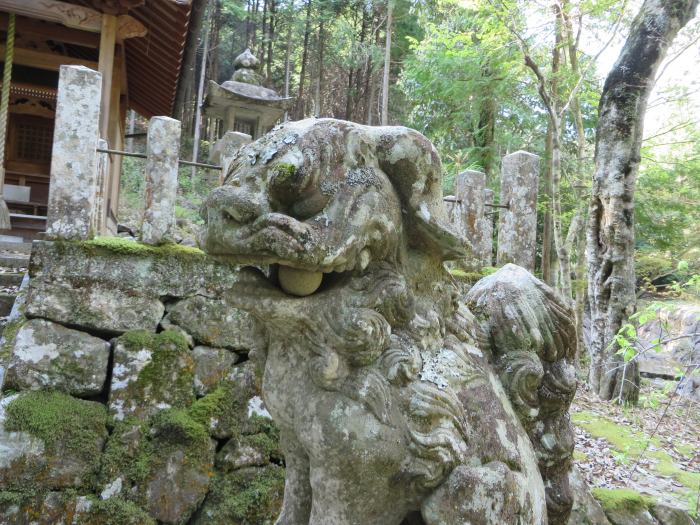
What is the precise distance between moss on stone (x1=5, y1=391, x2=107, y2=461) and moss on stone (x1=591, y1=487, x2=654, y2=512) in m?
2.61

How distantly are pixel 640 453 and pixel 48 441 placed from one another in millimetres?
3489

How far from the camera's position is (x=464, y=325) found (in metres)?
1.66

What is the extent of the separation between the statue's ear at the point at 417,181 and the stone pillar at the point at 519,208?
110 inches

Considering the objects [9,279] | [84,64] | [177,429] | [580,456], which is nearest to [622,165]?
[580,456]

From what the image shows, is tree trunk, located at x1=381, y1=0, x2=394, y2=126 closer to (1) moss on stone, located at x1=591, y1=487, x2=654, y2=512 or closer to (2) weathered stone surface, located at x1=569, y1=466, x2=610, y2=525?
(1) moss on stone, located at x1=591, y1=487, x2=654, y2=512

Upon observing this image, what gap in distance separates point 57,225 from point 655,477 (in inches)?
152

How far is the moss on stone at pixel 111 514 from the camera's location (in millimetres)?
2863

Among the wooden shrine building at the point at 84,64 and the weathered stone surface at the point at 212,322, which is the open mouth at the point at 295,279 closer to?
the weathered stone surface at the point at 212,322

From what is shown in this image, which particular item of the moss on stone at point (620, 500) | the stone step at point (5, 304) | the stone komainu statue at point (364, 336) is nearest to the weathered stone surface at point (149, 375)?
the stone step at point (5, 304)

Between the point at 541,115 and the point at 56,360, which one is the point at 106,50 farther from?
the point at 541,115

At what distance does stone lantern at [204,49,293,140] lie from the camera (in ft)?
36.6

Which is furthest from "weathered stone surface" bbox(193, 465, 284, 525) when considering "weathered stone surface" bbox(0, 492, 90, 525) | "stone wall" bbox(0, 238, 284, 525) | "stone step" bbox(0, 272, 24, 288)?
"stone step" bbox(0, 272, 24, 288)

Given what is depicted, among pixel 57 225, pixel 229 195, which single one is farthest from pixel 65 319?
pixel 229 195

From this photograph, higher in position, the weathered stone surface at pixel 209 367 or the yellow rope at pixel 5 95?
the yellow rope at pixel 5 95
